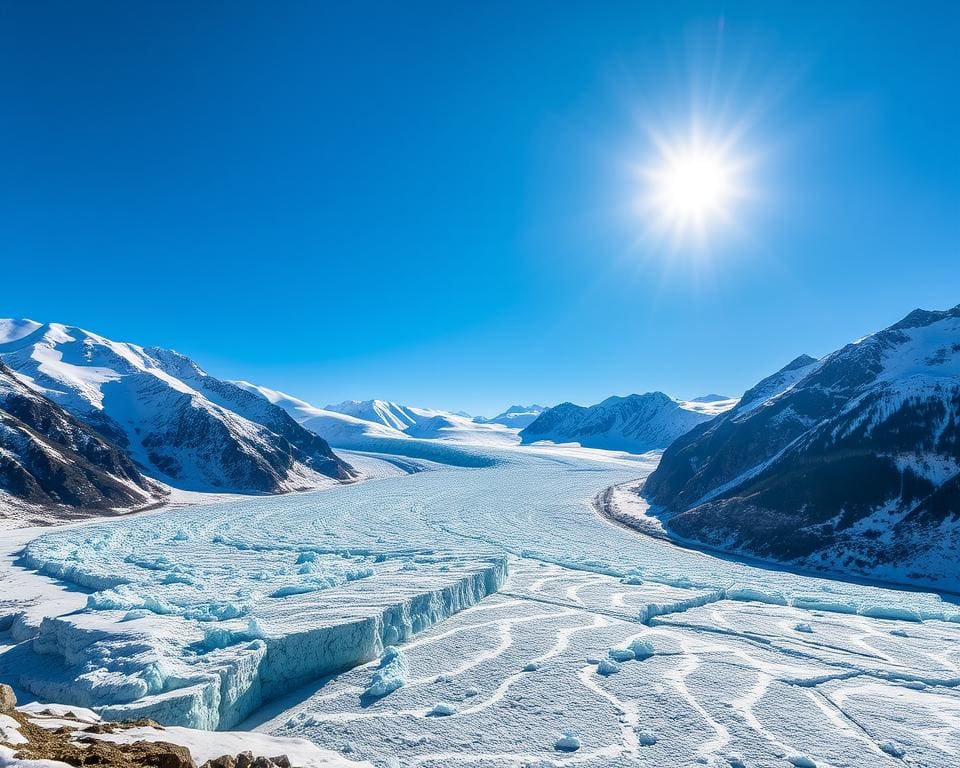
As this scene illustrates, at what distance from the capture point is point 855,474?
51281mm

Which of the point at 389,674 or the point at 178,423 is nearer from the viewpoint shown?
the point at 389,674

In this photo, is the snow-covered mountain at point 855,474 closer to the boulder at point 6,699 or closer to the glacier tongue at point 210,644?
the glacier tongue at point 210,644

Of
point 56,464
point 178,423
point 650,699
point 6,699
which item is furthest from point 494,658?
point 178,423

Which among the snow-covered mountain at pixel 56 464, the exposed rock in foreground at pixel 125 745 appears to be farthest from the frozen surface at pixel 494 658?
the snow-covered mountain at pixel 56 464

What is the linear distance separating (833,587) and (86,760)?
1677 inches

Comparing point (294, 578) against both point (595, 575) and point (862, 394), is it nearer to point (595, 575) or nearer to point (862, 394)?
point (595, 575)

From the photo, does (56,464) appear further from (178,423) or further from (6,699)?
(6,699)

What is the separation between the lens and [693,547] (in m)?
54.0

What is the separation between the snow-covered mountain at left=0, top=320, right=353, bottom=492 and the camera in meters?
104

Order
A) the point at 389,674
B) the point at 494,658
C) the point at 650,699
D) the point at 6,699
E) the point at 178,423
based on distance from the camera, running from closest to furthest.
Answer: the point at 6,699 → the point at 650,699 → the point at 389,674 → the point at 494,658 → the point at 178,423

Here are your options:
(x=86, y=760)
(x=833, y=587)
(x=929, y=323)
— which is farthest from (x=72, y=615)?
(x=929, y=323)

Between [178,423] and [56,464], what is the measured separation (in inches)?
1697

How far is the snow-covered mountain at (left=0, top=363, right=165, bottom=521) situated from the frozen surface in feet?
138

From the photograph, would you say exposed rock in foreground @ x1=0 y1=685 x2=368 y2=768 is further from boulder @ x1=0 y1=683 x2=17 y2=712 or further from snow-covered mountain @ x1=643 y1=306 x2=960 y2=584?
snow-covered mountain @ x1=643 y1=306 x2=960 y2=584
